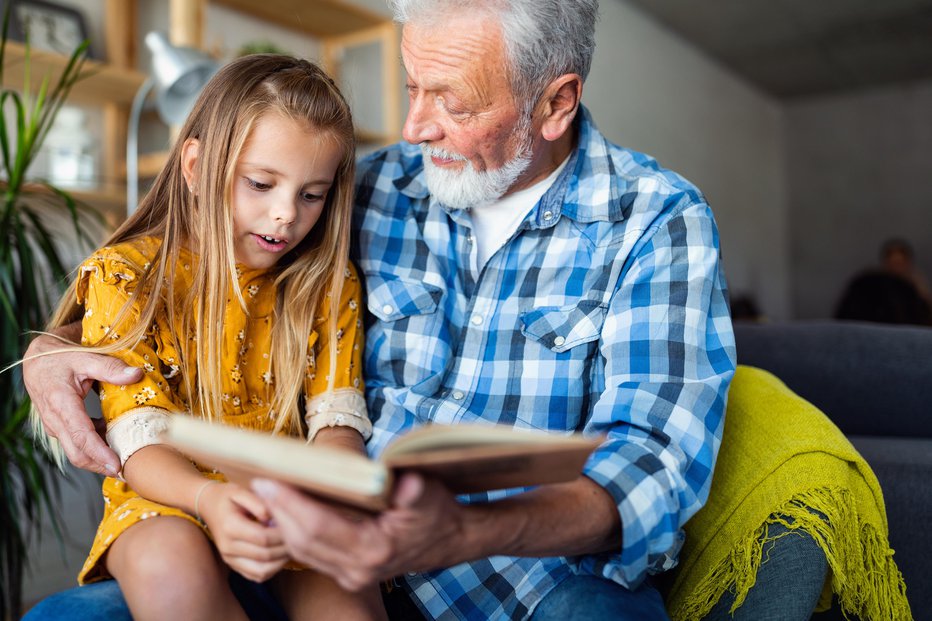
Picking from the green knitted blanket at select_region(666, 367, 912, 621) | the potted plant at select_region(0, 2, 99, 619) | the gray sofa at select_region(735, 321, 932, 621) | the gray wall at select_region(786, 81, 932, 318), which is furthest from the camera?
the gray wall at select_region(786, 81, 932, 318)

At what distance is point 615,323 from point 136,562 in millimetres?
741

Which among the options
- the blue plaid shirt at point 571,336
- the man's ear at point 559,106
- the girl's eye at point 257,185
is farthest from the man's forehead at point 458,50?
the girl's eye at point 257,185

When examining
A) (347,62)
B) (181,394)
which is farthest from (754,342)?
(347,62)

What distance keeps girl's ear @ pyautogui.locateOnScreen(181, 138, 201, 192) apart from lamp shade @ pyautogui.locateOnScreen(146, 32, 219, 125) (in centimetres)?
114

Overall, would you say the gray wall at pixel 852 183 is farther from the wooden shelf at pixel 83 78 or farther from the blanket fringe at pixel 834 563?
the blanket fringe at pixel 834 563

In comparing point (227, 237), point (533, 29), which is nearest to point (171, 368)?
point (227, 237)

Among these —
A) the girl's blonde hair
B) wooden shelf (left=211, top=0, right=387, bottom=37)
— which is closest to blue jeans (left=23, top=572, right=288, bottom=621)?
the girl's blonde hair

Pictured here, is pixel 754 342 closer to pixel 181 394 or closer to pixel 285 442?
pixel 181 394

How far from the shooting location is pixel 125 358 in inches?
45.4

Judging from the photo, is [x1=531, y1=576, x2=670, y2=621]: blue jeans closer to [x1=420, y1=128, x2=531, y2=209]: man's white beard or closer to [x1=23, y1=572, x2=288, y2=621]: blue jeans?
[x1=23, y1=572, x2=288, y2=621]: blue jeans

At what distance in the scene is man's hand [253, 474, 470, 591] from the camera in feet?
2.46

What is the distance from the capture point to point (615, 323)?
1277 mm

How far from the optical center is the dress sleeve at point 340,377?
1.34 meters

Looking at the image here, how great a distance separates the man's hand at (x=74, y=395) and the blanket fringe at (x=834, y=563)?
86cm
